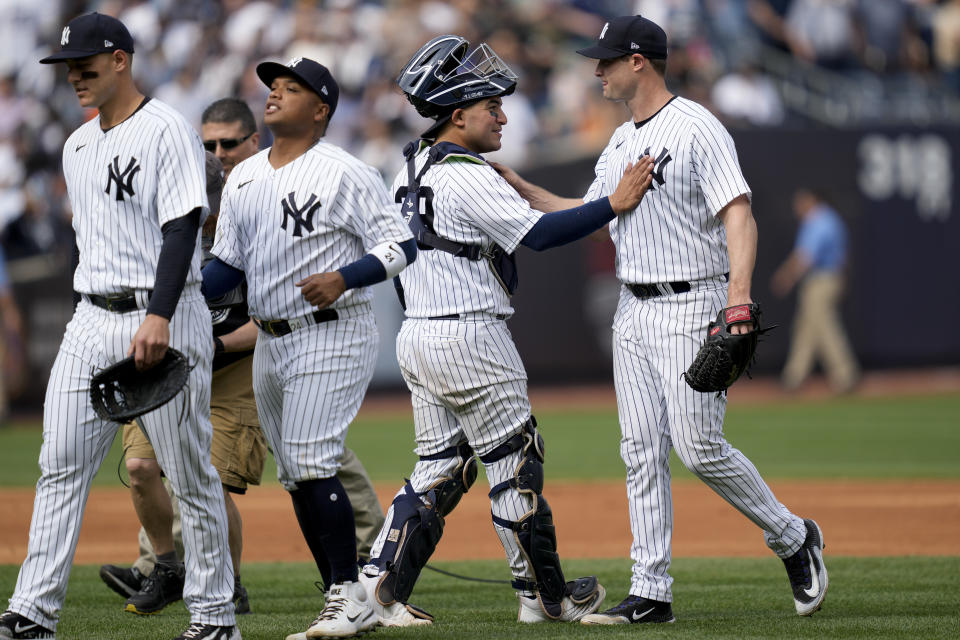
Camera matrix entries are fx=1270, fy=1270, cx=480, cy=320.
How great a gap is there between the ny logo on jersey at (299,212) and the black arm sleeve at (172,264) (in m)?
0.44

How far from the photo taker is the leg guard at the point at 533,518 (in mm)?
4777

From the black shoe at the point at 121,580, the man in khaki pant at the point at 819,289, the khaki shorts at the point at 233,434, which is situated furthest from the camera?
the man in khaki pant at the point at 819,289

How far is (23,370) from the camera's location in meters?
13.6

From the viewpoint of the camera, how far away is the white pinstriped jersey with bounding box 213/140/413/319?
4465 millimetres

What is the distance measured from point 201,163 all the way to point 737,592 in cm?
311

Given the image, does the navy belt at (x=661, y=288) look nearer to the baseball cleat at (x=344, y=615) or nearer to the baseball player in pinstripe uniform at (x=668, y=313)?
the baseball player in pinstripe uniform at (x=668, y=313)

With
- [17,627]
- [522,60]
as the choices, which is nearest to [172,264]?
[17,627]

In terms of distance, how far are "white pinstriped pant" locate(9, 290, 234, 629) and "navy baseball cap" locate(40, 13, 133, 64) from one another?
2.72 feet

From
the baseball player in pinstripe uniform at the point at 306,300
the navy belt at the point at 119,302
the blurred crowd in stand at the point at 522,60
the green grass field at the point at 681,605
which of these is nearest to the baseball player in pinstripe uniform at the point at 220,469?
the green grass field at the point at 681,605

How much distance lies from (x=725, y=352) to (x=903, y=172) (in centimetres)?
1276

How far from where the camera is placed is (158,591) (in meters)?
5.34

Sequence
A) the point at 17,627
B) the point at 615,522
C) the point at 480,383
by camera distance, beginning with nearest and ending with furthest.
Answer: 1. the point at 17,627
2. the point at 480,383
3. the point at 615,522

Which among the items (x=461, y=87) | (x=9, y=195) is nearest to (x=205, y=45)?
(x=9, y=195)

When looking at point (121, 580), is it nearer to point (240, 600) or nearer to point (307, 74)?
point (240, 600)
